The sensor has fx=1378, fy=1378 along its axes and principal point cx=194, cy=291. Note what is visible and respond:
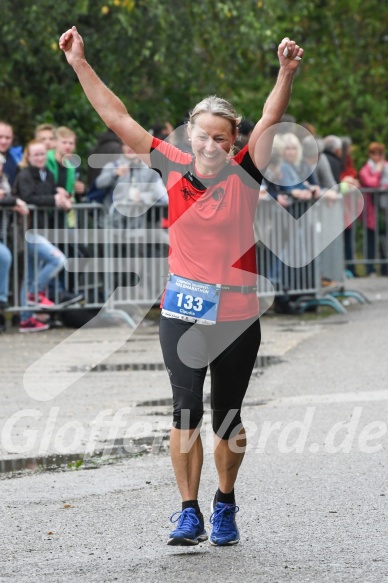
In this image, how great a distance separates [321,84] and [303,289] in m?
13.9

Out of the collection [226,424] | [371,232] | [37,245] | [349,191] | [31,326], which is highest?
[349,191]

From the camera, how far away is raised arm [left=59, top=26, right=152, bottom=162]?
5859mm

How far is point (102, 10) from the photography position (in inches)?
685

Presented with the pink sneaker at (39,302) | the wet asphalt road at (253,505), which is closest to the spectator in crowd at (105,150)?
the pink sneaker at (39,302)

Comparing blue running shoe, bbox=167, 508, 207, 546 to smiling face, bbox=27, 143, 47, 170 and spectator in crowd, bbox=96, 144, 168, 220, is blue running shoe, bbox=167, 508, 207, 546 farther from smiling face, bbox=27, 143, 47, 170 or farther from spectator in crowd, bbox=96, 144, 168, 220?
spectator in crowd, bbox=96, 144, 168, 220

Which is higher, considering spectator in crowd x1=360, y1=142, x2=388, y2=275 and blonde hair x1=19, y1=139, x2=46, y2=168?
blonde hair x1=19, y1=139, x2=46, y2=168

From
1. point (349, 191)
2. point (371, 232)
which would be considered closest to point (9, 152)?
point (349, 191)

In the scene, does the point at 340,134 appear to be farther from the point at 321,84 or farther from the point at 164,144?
the point at 164,144

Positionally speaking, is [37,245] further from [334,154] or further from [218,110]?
[218,110]

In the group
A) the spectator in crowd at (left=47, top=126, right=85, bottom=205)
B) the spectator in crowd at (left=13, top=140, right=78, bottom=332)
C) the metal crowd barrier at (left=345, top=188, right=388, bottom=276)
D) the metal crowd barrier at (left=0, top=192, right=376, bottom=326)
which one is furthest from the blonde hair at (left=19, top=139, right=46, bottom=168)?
the metal crowd barrier at (left=345, top=188, right=388, bottom=276)

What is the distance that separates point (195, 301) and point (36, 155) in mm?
8322

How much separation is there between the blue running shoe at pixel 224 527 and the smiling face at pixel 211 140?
4.66ft

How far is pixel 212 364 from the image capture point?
583cm

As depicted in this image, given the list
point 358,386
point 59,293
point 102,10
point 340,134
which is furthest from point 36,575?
point 340,134
